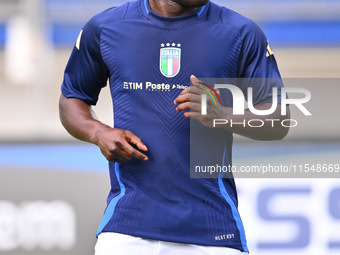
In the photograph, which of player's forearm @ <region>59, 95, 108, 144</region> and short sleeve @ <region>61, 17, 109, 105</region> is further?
short sleeve @ <region>61, 17, 109, 105</region>

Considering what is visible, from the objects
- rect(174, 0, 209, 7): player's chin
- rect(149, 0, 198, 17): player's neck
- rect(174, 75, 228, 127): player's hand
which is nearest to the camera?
rect(174, 75, 228, 127): player's hand

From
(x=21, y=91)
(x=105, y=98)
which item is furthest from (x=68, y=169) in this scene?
(x=21, y=91)

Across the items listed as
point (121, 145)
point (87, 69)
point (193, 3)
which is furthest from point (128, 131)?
point (193, 3)

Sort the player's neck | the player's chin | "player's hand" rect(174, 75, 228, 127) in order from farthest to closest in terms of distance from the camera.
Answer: the player's neck, the player's chin, "player's hand" rect(174, 75, 228, 127)

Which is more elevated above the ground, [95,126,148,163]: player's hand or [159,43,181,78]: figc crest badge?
[159,43,181,78]: figc crest badge

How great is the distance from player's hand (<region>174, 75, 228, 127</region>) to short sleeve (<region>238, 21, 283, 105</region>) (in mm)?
201

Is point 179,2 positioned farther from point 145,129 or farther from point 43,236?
point 43,236

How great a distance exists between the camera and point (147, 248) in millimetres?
1977

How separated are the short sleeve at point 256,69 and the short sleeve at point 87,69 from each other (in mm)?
467

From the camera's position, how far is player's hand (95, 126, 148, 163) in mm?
1937

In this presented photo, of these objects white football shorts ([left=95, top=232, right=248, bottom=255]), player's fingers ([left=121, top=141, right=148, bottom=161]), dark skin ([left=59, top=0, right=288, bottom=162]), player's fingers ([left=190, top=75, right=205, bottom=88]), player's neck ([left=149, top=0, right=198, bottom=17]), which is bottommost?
white football shorts ([left=95, top=232, right=248, bottom=255])

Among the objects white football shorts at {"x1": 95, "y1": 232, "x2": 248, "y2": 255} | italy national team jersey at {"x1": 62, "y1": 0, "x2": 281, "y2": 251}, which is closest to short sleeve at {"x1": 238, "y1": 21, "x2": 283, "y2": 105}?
italy national team jersey at {"x1": 62, "y1": 0, "x2": 281, "y2": 251}

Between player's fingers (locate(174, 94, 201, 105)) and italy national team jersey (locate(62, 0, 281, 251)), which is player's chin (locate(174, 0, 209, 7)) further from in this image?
player's fingers (locate(174, 94, 201, 105))

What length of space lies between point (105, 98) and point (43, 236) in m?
1.53
